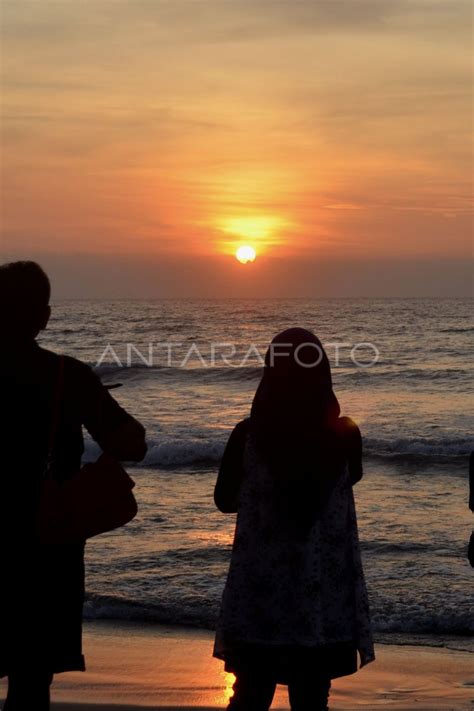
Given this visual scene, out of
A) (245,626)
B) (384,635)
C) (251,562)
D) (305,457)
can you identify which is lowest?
(384,635)

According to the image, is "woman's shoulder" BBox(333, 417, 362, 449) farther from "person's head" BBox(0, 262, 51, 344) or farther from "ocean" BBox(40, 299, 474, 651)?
"ocean" BBox(40, 299, 474, 651)

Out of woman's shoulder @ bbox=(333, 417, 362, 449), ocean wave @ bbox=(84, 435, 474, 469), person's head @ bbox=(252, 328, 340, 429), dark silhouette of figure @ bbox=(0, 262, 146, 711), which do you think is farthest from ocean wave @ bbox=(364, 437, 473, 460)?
dark silhouette of figure @ bbox=(0, 262, 146, 711)

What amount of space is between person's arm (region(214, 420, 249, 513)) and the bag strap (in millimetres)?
587

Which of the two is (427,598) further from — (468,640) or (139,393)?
(139,393)

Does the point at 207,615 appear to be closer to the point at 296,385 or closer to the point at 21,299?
the point at 296,385

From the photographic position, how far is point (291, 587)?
125 inches

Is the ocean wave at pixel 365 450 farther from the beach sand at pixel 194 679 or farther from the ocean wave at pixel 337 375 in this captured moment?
the ocean wave at pixel 337 375

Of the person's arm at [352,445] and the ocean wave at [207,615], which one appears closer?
the person's arm at [352,445]

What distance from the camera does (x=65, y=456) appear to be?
9.37 ft

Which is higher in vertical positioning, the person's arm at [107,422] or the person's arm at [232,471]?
the person's arm at [107,422]

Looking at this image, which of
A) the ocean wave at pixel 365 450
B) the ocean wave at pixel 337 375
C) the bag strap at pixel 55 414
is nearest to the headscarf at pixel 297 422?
the bag strap at pixel 55 414

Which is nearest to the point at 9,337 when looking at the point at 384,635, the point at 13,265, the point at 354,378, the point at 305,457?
the point at 13,265

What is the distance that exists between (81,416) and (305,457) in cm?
70

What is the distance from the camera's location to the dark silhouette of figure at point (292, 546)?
3076 millimetres
